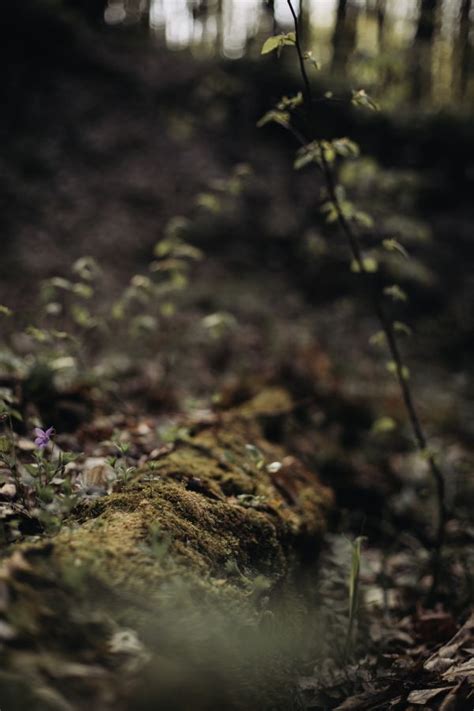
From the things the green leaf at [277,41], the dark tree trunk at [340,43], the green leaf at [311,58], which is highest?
the dark tree trunk at [340,43]

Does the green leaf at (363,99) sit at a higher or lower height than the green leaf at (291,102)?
lower

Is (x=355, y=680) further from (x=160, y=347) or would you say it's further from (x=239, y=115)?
(x=239, y=115)

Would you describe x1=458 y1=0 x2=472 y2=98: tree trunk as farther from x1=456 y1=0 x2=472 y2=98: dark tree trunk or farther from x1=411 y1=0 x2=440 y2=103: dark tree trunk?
x1=411 y1=0 x2=440 y2=103: dark tree trunk

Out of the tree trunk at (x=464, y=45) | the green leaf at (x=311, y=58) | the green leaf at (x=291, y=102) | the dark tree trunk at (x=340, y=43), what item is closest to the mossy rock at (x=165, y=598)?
the green leaf at (x=291, y=102)

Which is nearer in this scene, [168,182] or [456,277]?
[456,277]

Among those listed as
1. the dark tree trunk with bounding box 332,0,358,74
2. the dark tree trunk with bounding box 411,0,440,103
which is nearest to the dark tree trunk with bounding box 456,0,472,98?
the dark tree trunk with bounding box 411,0,440,103

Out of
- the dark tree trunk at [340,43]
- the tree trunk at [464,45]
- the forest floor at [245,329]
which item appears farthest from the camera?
the tree trunk at [464,45]

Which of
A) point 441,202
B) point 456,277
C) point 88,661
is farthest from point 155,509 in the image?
point 441,202

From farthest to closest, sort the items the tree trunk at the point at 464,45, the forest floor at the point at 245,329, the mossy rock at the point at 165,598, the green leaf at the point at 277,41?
the tree trunk at the point at 464,45 → the forest floor at the point at 245,329 → the green leaf at the point at 277,41 → the mossy rock at the point at 165,598

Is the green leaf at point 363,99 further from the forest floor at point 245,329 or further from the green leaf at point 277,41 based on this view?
the forest floor at point 245,329
